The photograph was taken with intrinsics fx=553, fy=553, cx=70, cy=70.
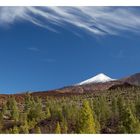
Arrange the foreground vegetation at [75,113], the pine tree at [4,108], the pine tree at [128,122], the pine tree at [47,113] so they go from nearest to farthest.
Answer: the pine tree at [128,122] → the foreground vegetation at [75,113] → the pine tree at [47,113] → the pine tree at [4,108]

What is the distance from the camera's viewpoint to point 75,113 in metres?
8.56

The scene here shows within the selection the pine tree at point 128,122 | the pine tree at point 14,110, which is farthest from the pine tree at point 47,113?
the pine tree at point 128,122

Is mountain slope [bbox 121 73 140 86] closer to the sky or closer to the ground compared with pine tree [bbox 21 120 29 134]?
closer to the sky

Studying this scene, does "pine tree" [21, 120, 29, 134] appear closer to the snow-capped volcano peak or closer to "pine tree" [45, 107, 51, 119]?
"pine tree" [45, 107, 51, 119]

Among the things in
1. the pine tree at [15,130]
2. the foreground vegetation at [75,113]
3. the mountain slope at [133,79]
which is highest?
the mountain slope at [133,79]

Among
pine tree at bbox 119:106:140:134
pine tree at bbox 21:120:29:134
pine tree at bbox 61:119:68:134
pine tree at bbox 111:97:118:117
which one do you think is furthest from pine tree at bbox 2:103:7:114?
pine tree at bbox 119:106:140:134

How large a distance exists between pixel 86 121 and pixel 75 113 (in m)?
0.29

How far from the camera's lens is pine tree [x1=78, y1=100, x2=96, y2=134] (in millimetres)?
8002

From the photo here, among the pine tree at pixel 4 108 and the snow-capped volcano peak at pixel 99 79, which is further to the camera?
the pine tree at pixel 4 108

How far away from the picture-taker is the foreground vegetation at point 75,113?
812 centimetres

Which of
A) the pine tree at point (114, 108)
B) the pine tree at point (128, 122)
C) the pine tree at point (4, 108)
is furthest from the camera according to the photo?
the pine tree at point (4, 108)

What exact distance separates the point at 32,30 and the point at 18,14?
0.33 m

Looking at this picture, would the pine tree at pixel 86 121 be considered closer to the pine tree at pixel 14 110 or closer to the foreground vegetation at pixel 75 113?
the foreground vegetation at pixel 75 113
